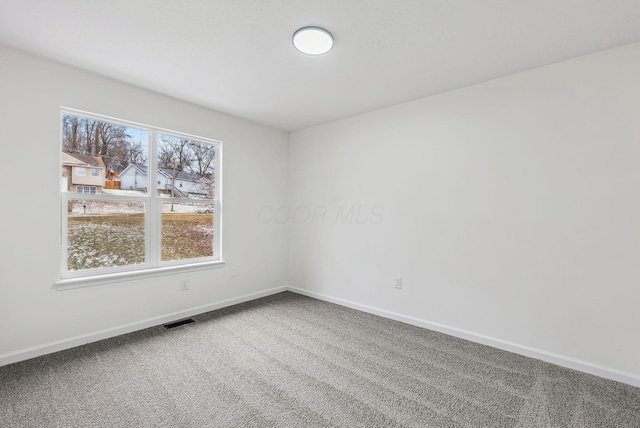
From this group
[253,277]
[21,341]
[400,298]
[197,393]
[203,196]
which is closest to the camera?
[197,393]

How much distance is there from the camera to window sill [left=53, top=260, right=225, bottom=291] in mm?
2549

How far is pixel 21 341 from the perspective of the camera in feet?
7.67

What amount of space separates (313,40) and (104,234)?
265 centimetres

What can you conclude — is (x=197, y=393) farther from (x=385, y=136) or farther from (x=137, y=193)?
(x=385, y=136)

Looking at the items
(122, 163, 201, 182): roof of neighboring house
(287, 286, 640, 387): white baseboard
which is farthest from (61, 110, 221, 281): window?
(287, 286, 640, 387): white baseboard

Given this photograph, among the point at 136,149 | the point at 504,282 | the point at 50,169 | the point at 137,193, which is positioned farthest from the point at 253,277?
the point at 504,282

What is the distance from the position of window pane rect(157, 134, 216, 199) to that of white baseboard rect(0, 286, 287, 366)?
1359 millimetres

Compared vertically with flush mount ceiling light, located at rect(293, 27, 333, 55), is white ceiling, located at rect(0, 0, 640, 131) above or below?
above

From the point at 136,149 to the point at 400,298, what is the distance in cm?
333

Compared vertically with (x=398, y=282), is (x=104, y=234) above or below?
above

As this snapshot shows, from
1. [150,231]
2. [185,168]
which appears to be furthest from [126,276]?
[185,168]

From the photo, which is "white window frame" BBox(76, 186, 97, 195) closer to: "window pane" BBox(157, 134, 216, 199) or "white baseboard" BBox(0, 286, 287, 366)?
"window pane" BBox(157, 134, 216, 199)

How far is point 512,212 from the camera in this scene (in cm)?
262

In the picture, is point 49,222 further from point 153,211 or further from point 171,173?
point 171,173
